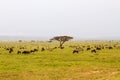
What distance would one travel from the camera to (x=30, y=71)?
24828mm

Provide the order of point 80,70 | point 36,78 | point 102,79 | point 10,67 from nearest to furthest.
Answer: point 102,79, point 36,78, point 80,70, point 10,67

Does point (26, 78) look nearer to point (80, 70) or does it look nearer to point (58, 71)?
point (58, 71)

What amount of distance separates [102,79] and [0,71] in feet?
29.7

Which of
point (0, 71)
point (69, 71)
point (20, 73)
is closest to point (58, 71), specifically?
point (69, 71)

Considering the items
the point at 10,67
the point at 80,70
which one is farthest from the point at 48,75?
the point at 10,67

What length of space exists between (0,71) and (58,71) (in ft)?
15.3

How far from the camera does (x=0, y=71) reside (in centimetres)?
2498

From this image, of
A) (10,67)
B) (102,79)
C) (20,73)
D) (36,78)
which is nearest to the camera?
(102,79)

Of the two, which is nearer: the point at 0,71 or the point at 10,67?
the point at 0,71

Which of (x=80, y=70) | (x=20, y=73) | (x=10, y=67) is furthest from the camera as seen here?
(x=10, y=67)

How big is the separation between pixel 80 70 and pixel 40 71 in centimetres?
329

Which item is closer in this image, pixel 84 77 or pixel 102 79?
pixel 102 79

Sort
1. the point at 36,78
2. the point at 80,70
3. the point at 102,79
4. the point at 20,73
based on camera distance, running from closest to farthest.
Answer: the point at 102,79, the point at 36,78, the point at 20,73, the point at 80,70

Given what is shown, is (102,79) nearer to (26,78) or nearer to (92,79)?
(92,79)
